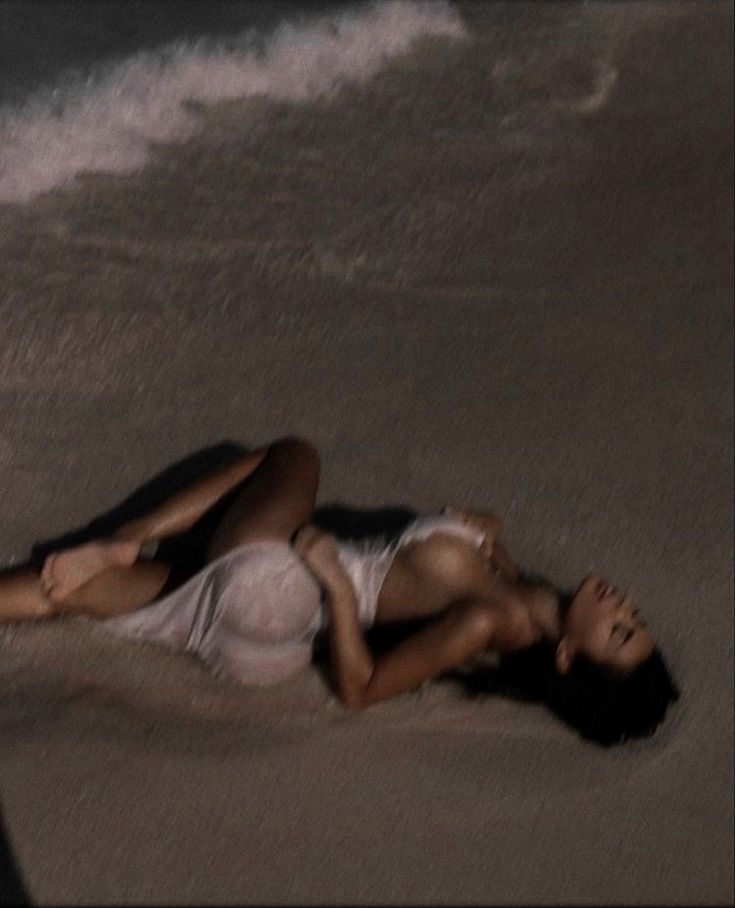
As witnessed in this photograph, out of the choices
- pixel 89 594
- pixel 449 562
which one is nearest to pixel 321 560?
pixel 449 562

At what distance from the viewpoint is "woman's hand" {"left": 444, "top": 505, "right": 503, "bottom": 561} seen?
1393mm

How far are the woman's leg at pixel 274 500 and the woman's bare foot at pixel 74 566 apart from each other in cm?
12

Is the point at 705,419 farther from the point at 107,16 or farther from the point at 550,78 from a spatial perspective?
the point at 107,16

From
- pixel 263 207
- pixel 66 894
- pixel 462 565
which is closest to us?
pixel 66 894

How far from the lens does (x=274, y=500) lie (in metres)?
1.34

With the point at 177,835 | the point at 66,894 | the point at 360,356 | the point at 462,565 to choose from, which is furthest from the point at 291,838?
the point at 360,356

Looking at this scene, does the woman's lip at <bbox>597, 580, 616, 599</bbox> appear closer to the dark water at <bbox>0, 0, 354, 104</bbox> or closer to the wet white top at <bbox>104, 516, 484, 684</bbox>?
the wet white top at <bbox>104, 516, 484, 684</bbox>

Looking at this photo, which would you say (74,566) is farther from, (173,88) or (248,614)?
(173,88)

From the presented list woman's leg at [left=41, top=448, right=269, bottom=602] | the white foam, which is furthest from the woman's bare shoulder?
the white foam

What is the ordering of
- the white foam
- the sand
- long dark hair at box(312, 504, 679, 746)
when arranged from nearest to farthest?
the sand, long dark hair at box(312, 504, 679, 746), the white foam

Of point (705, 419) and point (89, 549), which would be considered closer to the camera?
point (89, 549)

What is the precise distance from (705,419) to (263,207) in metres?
0.73

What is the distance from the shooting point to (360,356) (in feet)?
5.39

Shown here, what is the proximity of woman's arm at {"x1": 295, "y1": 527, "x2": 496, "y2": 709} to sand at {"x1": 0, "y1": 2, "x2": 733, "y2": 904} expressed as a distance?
0.06 meters
